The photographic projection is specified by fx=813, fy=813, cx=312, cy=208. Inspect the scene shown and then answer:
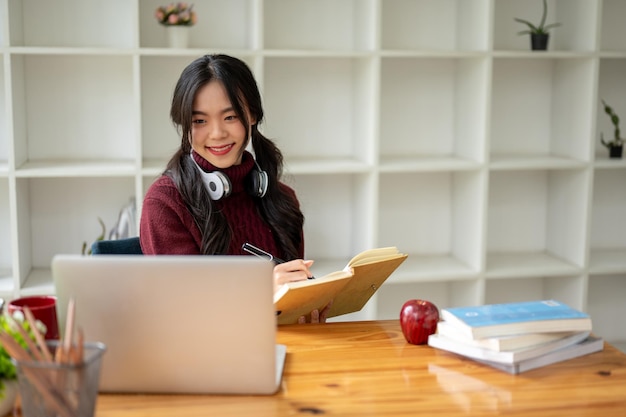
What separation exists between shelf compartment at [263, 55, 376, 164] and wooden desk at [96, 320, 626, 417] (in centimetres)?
188

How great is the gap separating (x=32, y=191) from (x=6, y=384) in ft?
7.30

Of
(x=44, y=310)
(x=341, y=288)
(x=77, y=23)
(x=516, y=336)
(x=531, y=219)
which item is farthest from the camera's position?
(x=531, y=219)

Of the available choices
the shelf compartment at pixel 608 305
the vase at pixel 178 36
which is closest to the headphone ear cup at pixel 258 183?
the vase at pixel 178 36

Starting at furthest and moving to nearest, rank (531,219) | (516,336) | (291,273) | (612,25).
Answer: (531,219), (612,25), (291,273), (516,336)

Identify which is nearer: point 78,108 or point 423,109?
point 78,108

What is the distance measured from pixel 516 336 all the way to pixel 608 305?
100 inches

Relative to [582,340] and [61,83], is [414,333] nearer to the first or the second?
[582,340]

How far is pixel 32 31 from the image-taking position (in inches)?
131

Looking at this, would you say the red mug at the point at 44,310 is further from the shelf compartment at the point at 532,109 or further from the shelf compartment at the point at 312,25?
the shelf compartment at the point at 532,109

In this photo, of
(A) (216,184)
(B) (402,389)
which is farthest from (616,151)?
(B) (402,389)

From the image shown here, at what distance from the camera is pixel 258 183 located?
2463 mm

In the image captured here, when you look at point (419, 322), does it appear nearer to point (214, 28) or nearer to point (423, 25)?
point (214, 28)

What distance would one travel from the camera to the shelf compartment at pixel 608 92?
12.4 ft

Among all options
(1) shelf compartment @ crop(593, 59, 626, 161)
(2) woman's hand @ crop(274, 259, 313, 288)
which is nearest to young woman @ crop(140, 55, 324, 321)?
(2) woman's hand @ crop(274, 259, 313, 288)
